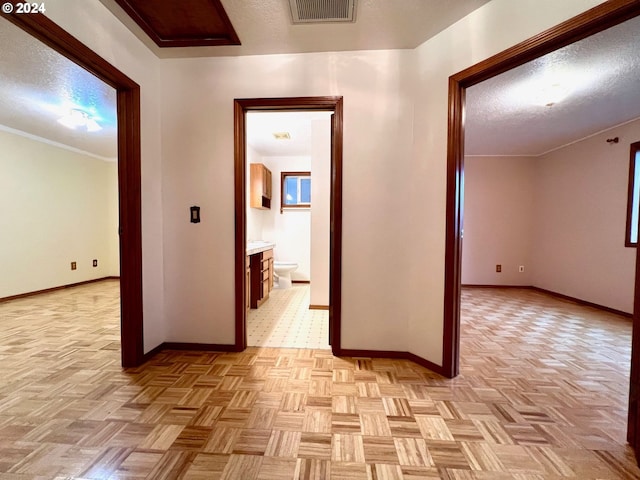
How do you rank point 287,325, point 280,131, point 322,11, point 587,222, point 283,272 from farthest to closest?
point 283,272 < point 280,131 < point 587,222 < point 287,325 < point 322,11

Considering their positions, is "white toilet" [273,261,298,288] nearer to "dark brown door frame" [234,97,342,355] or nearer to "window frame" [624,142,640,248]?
"dark brown door frame" [234,97,342,355]

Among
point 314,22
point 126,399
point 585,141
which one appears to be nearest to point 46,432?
point 126,399

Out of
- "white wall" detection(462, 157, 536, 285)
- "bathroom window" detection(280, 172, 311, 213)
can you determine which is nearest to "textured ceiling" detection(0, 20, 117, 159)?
"bathroom window" detection(280, 172, 311, 213)

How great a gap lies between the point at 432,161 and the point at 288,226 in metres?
3.56

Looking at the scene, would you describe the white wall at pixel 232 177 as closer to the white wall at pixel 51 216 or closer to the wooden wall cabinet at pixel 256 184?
the wooden wall cabinet at pixel 256 184

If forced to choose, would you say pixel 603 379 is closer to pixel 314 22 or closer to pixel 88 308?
pixel 314 22

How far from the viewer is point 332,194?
6.88ft

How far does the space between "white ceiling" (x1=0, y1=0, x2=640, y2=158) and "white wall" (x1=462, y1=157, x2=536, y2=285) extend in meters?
0.82

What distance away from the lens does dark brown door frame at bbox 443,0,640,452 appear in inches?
47.9

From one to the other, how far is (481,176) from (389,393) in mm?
4415

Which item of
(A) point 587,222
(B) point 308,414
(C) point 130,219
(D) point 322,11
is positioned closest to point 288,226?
(C) point 130,219

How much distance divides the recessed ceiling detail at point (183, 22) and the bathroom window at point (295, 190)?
327 cm

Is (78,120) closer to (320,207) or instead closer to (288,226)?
(320,207)

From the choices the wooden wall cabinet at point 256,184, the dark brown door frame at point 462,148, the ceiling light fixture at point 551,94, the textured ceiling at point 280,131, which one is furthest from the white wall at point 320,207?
the ceiling light fixture at point 551,94
